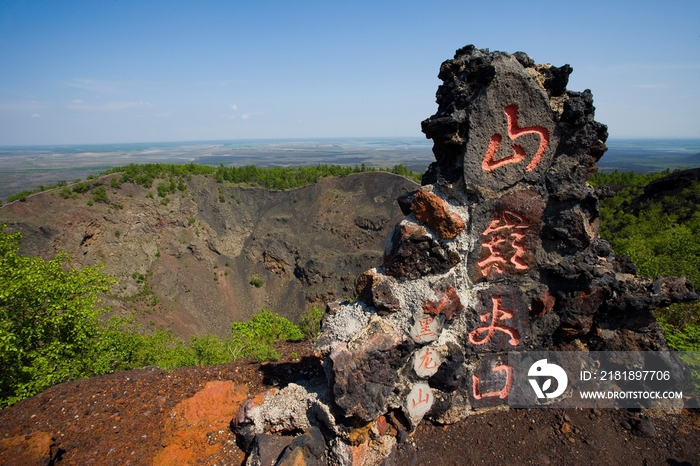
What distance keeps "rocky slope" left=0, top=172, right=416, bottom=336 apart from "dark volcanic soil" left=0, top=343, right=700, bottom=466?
52.4 ft

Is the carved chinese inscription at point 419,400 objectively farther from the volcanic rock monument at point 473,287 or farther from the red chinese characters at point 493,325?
the red chinese characters at point 493,325

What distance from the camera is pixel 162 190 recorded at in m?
27.0

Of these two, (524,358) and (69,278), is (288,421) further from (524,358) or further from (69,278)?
(69,278)

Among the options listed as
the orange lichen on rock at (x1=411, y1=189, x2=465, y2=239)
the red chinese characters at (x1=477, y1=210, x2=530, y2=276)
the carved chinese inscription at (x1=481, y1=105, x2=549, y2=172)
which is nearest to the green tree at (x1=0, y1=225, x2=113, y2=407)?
the orange lichen on rock at (x1=411, y1=189, x2=465, y2=239)

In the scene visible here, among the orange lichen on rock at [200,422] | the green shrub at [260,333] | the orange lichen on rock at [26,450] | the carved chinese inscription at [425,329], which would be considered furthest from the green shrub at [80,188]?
the carved chinese inscription at [425,329]

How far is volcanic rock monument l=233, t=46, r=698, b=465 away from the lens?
4.25 metres

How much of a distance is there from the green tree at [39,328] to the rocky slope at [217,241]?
1432 centimetres

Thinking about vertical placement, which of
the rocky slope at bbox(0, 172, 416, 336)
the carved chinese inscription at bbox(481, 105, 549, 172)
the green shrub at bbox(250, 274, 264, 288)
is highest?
the carved chinese inscription at bbox(481, 105, 549, 172)

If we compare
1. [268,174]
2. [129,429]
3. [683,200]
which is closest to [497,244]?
[129,429]

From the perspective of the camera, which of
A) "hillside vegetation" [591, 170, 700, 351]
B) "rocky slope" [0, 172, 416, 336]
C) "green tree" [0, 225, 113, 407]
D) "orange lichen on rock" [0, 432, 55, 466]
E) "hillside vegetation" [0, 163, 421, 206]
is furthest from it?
"hillside vegetation" [0, 163, 421, 206]

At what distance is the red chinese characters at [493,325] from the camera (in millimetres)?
4770

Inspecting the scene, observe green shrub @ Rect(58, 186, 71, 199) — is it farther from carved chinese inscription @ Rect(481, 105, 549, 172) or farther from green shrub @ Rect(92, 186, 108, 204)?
carved chinese inscription @ Rect(481, 105, 549, 172)

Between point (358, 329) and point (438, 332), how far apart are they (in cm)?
101

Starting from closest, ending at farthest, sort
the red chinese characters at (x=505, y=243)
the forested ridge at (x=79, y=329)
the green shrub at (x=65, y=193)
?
the red chinese characters at (x=505, y=243) < the forested ridge at (x=79, y=329) < the green shrub at (x=65, y=193)
